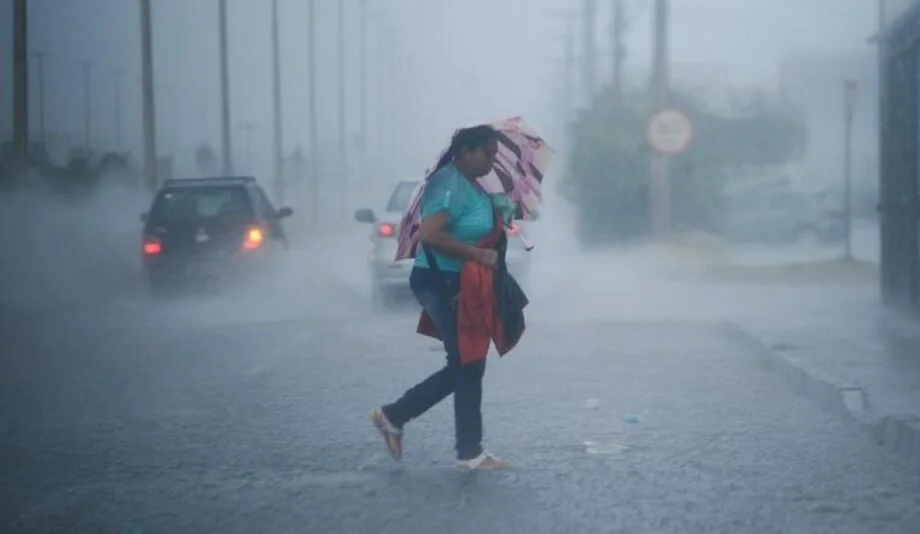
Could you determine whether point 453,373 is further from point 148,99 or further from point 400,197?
point 148,99

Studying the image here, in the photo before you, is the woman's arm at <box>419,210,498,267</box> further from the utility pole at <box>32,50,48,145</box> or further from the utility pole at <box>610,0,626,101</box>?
the utility pole at <box>32,50,48,145</box>

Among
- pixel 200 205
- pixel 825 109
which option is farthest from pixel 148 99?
pixel 825 109

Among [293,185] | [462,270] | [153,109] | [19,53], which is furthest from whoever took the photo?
[293,185]

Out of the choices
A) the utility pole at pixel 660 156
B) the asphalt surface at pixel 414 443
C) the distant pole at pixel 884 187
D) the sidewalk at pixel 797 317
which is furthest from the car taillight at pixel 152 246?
the utility pole at pixel 660 156

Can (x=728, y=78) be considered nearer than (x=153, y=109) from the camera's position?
No

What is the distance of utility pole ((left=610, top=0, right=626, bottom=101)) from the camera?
3584 centimetres

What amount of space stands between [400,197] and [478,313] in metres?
12.5

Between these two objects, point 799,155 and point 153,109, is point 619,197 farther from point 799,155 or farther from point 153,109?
point 799,155

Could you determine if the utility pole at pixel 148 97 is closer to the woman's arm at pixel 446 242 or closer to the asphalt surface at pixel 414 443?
the asphalt surface at pixel 414 443

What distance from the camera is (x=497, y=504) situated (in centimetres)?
696

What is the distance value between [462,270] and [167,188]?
52.3 ft

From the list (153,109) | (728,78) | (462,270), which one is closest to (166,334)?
(462,270)

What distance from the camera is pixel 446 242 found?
734cm

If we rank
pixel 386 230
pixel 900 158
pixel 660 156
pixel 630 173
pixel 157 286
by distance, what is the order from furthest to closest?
pixel 630 173 → pixel 660 156 → pixel 157 286 → pixel 386 230 → pixel 900 158
